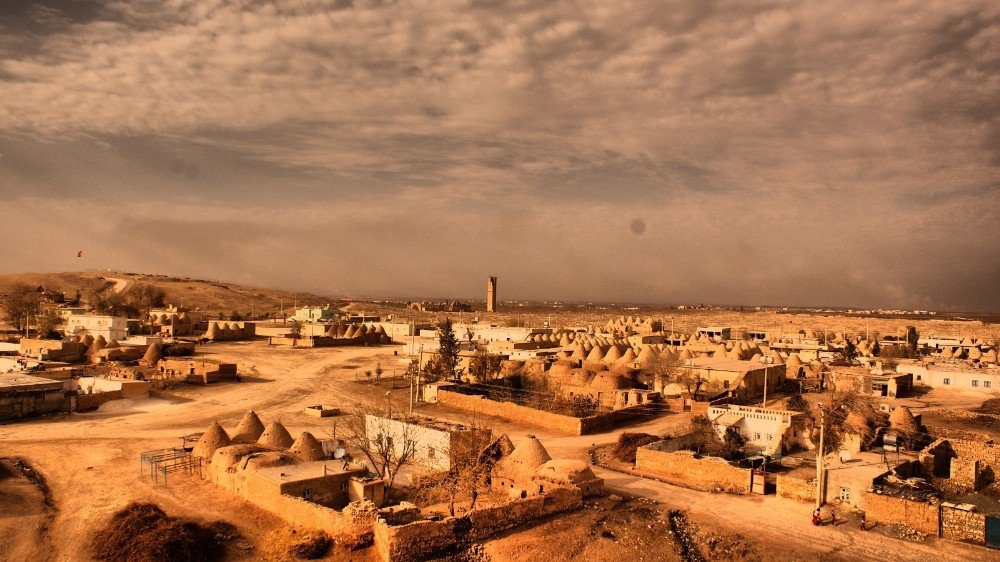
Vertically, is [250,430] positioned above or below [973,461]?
below

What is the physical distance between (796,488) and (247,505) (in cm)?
1506

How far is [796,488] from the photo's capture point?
19078 millimetres

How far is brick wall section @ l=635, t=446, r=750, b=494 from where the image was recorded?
65.8 feet

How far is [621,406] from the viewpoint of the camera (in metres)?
32.2

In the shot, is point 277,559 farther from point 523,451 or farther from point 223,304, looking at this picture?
point 223,304

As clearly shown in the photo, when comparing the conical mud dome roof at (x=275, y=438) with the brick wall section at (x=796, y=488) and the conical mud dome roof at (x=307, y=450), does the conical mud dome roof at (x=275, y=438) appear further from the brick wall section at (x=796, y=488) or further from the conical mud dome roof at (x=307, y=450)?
the brick wall section at (x=796, y=488)

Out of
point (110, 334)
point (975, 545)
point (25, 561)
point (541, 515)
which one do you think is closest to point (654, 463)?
point (541, 515)

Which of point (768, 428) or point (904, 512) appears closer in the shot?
point (904, 512)

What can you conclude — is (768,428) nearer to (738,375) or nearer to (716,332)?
(738,375)

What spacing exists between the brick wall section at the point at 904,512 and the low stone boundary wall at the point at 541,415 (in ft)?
37.8

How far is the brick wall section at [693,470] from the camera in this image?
20062mm

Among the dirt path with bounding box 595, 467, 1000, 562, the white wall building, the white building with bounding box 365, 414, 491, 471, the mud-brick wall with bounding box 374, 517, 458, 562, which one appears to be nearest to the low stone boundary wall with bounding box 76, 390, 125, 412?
the white building with bounding box 365, 414, 491, 471

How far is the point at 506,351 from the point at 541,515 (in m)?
31.2

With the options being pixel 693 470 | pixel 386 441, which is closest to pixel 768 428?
pixel 693 470
